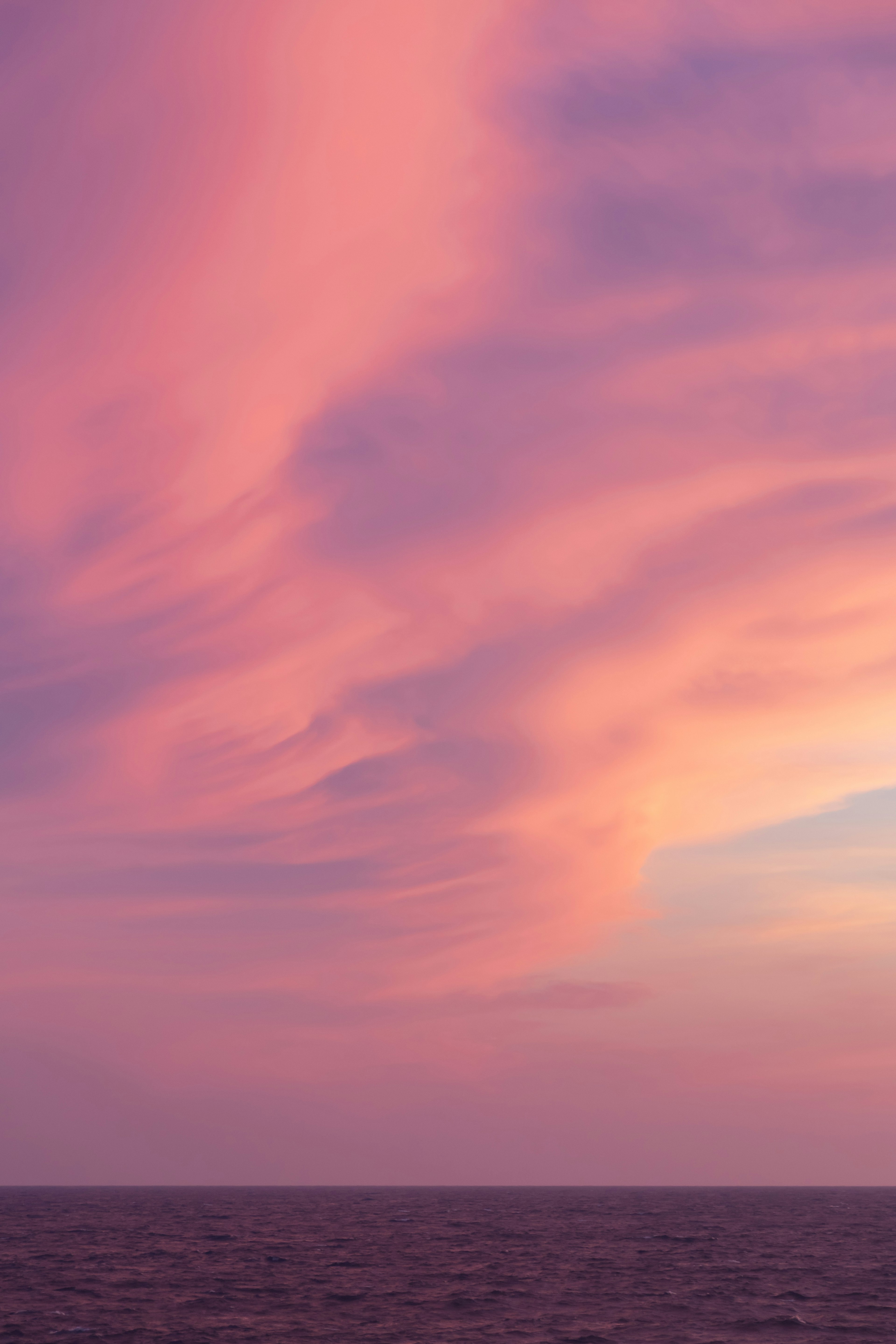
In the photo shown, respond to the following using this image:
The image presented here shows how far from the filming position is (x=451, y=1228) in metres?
131

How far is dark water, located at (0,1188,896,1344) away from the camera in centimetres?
5100

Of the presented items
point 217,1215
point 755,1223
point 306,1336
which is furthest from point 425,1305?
point 217,1215

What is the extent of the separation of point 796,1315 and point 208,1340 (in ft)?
96.2

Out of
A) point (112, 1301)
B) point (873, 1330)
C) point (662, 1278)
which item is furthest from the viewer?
Result: point (662, 1278)

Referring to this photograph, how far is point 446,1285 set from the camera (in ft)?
222

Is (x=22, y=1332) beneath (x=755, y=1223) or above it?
above

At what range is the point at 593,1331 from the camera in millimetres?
50281

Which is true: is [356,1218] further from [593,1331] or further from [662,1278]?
[593,1331]

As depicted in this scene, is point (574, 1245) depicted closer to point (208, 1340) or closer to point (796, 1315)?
point (796, 1315)

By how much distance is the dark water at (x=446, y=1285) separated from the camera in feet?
167

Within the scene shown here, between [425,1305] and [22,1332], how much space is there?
19910 mm

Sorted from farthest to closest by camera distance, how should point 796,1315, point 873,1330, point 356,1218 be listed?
point 356,1218
point 796,1315
point 873,1330

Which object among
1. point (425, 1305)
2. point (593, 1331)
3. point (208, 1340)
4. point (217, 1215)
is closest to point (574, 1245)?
point (425, 1305)

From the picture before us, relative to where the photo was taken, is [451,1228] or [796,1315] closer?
[796,1315]
